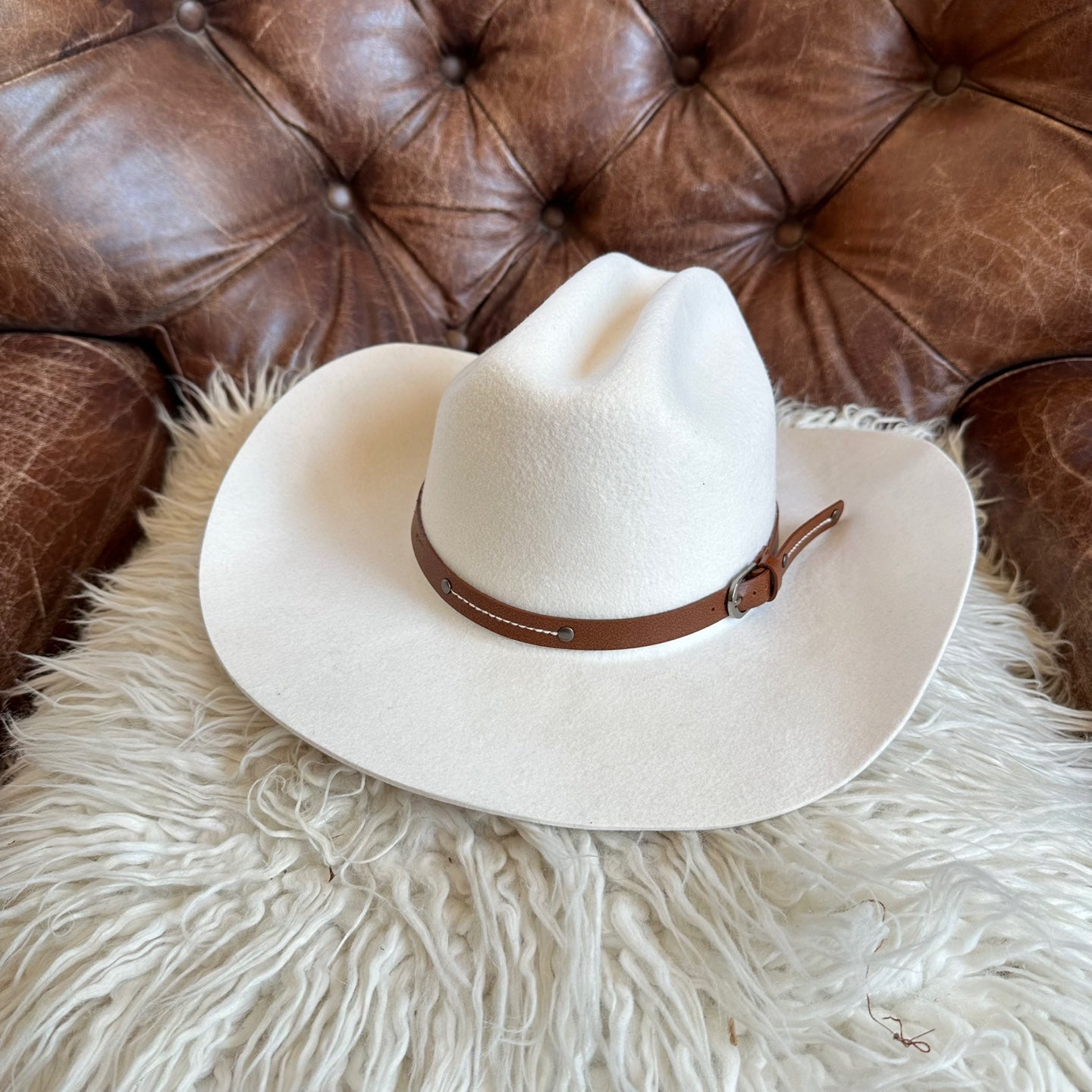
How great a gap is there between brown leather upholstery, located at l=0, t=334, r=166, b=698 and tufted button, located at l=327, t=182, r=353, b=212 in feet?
0.89

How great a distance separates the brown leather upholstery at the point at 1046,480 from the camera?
23.3 inches

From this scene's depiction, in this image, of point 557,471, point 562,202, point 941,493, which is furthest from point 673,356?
point 562,202

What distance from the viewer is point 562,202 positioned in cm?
86

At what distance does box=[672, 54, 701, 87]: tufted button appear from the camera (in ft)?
2.63

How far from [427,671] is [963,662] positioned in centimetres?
40

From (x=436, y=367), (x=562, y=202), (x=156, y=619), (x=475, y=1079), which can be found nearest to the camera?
(x=475, y=1079)

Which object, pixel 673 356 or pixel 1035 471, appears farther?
pixel 1035 471

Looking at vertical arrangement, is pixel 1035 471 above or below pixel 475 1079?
above

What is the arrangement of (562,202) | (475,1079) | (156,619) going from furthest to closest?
1. (562,202)
2. (156,619)
3. (475,1079)

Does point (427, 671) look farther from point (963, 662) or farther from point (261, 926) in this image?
point (963, 662)

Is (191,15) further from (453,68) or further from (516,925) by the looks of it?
(516,925)

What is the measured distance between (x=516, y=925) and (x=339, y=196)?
2.55 ft

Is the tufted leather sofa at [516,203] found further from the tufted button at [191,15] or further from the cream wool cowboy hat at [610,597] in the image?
the cream wool cowboy hat at [610,597]

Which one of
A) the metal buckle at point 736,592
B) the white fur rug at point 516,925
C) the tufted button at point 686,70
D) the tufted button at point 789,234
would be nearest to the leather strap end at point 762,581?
the metal buckle at point 736,592
